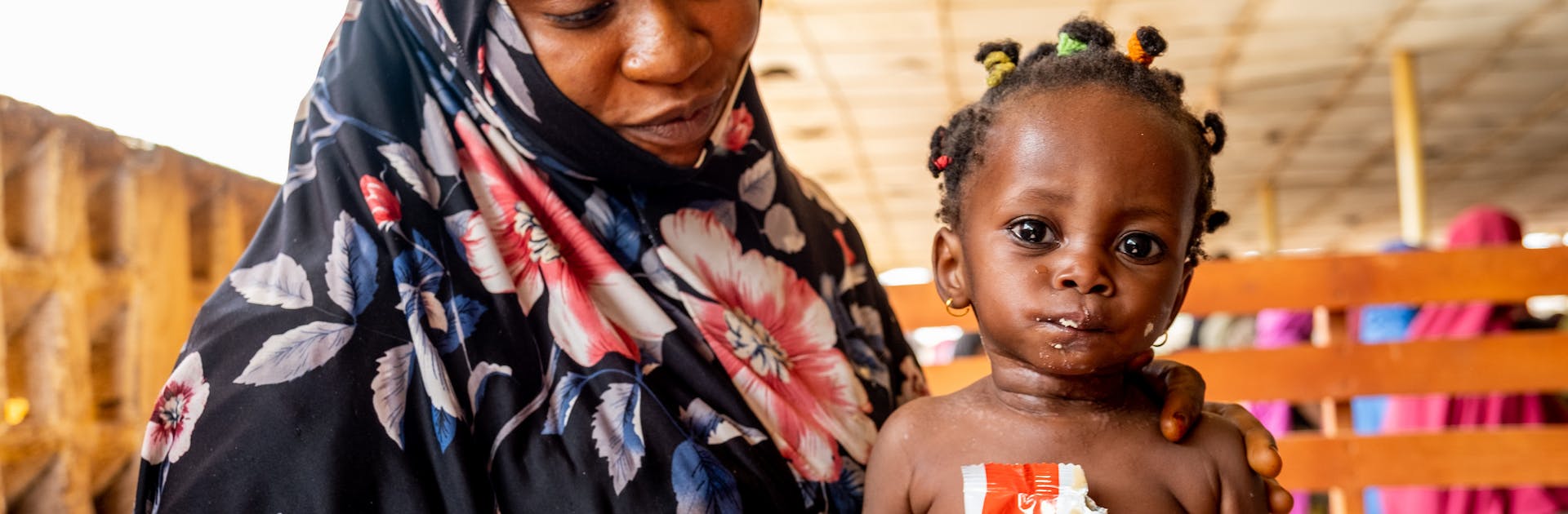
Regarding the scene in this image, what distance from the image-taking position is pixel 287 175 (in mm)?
1411

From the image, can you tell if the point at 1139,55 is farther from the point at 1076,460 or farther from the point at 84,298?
the point at 84,298

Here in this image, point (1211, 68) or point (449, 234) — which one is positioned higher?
point (1211, 68)

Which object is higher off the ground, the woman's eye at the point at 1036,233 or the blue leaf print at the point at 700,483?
the woman's eye at the point at 1036,233

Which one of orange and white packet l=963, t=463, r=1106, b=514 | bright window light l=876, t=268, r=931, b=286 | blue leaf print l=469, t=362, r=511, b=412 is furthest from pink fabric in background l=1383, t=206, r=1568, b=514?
bright window light l=876, t=268, r=931, b=286

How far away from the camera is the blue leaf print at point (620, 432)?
4.44ft

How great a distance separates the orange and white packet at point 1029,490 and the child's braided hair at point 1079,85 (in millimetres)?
322

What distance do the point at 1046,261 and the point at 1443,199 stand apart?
Answer: 580 inches

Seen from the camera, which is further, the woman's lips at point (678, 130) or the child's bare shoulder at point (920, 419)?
the woman's lips at point (678, 130)

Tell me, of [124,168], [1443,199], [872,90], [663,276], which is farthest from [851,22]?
[1443,199]

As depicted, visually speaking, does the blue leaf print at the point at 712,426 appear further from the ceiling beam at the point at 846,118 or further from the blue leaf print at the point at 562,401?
the ceiling beam at the point at 846,118

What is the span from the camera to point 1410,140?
8.00 m

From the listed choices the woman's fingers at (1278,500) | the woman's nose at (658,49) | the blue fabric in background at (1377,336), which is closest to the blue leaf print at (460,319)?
the woman's nose at (658,49)

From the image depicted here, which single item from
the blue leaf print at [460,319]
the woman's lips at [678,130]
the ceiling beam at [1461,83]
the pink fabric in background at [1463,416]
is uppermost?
the ceiling beam at [1461,83]

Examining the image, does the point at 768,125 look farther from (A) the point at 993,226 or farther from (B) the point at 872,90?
(B) the point at 872,90
